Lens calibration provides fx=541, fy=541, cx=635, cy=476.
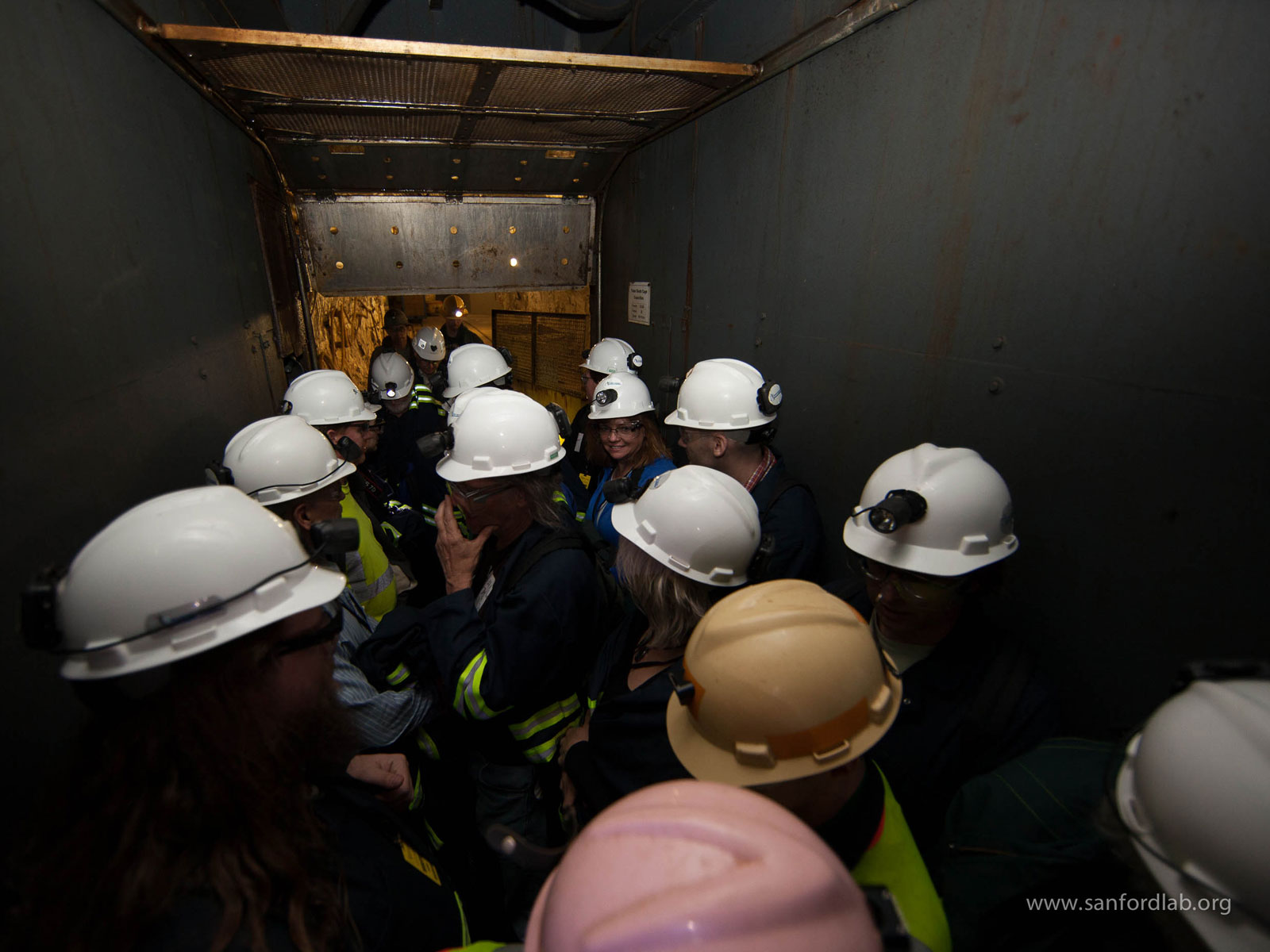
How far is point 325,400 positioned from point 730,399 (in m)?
2.76

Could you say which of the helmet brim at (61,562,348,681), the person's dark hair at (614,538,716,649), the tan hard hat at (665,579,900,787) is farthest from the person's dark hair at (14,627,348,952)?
the person's dark hair at (614,538,716,649)

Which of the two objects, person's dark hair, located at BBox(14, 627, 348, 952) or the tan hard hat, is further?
the tan hard hat

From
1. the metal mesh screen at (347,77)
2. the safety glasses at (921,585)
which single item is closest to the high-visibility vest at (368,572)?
the metal mesh screen at (347,77)

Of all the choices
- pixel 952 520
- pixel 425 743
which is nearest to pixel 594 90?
pixel 952 520

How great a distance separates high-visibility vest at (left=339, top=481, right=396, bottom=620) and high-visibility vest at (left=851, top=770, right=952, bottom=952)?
2.33 m

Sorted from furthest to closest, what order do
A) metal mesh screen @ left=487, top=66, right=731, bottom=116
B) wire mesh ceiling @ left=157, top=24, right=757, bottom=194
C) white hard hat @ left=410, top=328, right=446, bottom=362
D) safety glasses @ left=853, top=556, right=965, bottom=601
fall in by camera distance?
white hard hat @ left=410, top=328, right=446, bottom=362, metal mesh screen @ left=487, top=66, right=731, bottom=116, wire mesh ceiling @ left=157, top=24, right=757, bottom=194, safety glasses @ left=853, top=556, right=965, bottom=601

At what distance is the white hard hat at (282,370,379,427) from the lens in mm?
3699

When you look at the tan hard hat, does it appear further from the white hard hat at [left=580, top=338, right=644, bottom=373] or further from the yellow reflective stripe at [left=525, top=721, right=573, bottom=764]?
the white hard hat at [left=580, top=338, right=644, bottom=373]

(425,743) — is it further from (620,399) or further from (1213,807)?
(1213,807)

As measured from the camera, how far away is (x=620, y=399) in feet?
12.1

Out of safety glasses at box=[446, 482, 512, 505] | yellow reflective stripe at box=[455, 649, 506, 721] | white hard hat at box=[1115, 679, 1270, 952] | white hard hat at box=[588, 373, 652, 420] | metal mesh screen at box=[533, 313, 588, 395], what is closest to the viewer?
white hard hat at box=[1115, 679, 1270, 952]

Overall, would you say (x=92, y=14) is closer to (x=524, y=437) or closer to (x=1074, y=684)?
(x=524, y=437)

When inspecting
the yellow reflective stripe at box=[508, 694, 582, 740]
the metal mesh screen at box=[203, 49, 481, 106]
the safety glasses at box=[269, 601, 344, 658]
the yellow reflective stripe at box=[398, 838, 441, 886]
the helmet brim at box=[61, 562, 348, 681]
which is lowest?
the yellow reflective stripe at box=[508, 694, 582, 740]

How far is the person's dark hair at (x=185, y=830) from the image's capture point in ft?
2.93
